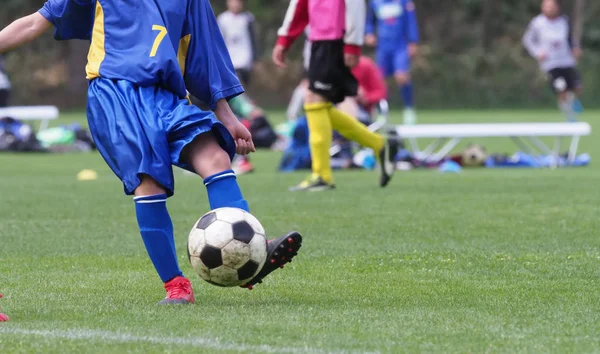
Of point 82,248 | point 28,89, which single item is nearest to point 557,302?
point 82,248

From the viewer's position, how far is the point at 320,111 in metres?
9.93

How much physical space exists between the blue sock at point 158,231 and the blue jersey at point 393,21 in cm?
1391

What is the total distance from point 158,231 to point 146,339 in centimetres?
85

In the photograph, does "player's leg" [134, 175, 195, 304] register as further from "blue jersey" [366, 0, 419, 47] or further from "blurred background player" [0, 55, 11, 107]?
"blue jersey" [366, 0, 419, 47]

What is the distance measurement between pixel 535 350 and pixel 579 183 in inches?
292

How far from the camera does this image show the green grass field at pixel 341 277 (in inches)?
158

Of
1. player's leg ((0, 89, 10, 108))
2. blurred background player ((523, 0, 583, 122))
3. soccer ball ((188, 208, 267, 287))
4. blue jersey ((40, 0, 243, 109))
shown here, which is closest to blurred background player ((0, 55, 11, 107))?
player's leg ((0, 89, 10, 108))

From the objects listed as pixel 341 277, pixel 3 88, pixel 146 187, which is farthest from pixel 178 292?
pixel 3 88

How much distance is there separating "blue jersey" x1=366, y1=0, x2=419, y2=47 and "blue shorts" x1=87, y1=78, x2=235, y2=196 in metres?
13.9

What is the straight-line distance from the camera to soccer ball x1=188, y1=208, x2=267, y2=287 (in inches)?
182

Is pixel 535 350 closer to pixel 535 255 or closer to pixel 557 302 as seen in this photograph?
pixel 557 302

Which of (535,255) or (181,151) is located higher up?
(181,151)

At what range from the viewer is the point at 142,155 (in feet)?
15.1

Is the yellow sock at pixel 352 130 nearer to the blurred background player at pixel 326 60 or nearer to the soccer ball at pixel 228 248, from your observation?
the blurred background player at pixel 326 60
